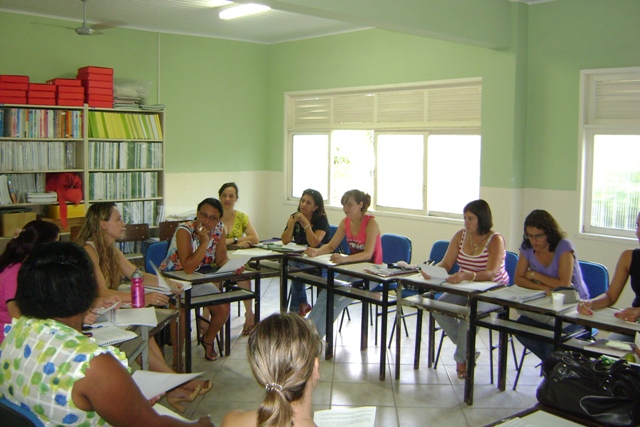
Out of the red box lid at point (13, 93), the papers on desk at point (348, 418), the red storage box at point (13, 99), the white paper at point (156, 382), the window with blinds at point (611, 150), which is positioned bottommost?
the white paper at point (156, 382)

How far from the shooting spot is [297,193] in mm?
8750

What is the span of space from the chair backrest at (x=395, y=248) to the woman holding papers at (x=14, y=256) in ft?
9.52

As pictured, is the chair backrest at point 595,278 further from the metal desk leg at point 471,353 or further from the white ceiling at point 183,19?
the white ceiling at point 183,19

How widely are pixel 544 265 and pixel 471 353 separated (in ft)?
2.58

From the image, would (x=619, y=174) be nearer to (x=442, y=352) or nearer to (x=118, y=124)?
(x=442, y=352)

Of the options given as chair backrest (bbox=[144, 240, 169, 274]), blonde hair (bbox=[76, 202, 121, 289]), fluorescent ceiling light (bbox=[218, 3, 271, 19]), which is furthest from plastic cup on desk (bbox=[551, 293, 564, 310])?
fluorescent ceiling light (bbox=[218, 3, 271, 19])

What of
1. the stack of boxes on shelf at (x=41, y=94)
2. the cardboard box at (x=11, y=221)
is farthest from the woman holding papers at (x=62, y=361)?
the stack of boxes on shelf at (x=41, y=94)

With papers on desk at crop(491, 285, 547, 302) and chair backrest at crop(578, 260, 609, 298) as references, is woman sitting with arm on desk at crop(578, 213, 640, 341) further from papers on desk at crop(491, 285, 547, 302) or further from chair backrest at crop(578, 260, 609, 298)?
chair backrest at crop(578, 260, 609, 298)

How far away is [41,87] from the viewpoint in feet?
21.4

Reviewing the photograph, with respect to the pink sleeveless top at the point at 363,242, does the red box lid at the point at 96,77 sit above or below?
above

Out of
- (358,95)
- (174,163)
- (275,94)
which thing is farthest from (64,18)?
(358,95)

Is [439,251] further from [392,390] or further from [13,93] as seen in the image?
[13,93]

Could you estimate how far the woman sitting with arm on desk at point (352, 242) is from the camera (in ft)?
17.7

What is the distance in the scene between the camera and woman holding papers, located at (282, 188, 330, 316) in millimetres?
6022
